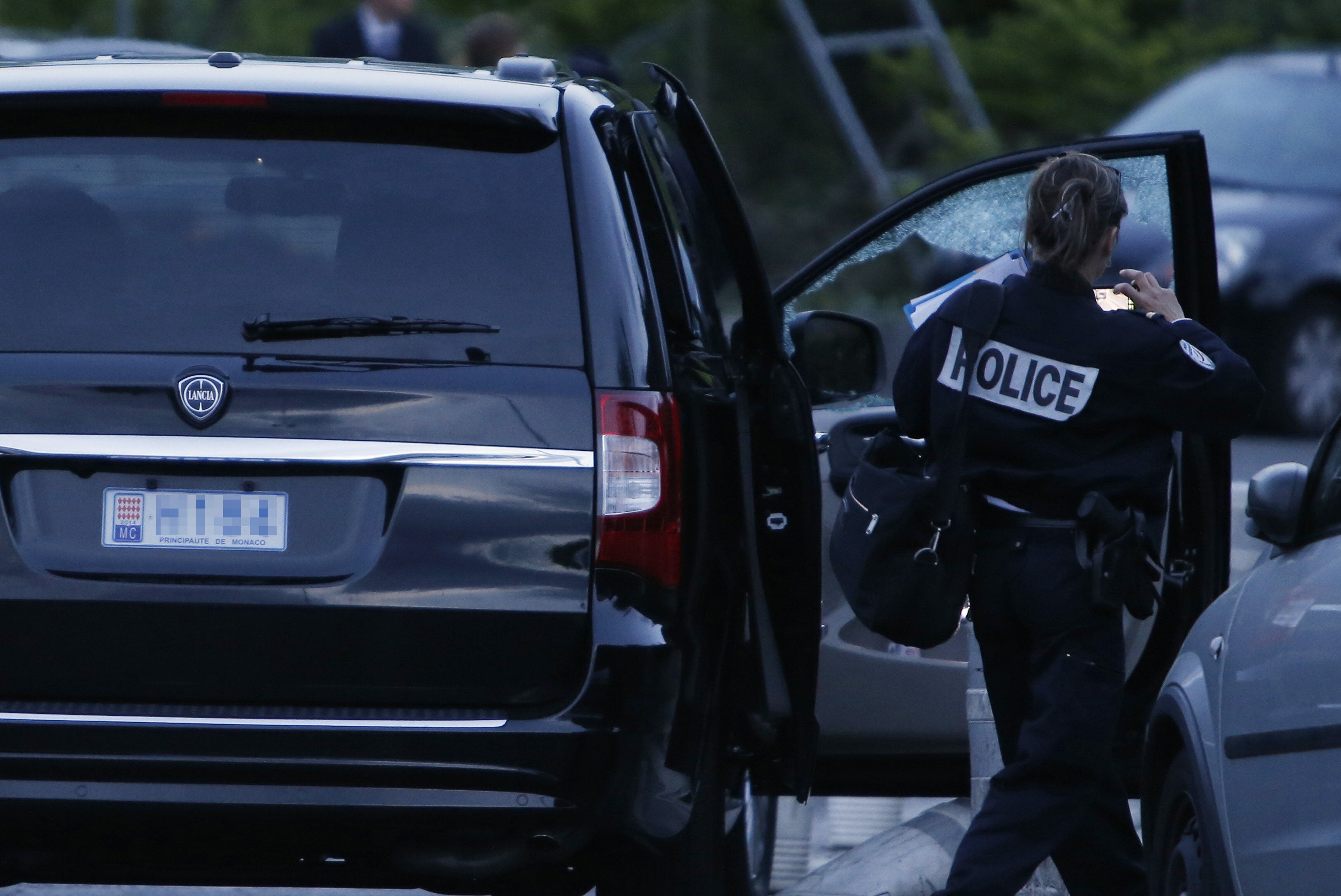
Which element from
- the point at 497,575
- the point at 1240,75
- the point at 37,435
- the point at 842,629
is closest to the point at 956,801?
the point at 842,629

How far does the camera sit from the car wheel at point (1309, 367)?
1178cm

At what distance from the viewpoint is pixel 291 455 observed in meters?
3.39

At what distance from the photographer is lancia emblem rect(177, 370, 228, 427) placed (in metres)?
3.40

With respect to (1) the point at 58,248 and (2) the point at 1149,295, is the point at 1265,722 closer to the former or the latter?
(2) the point at 1149,295

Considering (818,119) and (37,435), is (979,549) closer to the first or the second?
(37,435)

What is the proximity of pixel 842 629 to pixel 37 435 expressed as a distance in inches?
84.6

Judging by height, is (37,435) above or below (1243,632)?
above

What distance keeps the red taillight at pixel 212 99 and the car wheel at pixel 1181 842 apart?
2.02m

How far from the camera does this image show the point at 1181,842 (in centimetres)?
393

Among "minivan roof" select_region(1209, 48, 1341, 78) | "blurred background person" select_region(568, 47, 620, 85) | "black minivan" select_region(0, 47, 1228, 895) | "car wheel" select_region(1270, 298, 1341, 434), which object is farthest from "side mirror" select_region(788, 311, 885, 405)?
"minivan roof" select_region(1209, 48, 1341, 78)

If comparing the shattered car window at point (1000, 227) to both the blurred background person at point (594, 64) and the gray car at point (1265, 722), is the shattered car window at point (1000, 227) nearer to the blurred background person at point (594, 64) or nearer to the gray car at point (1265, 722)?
the gray car at point (1265, 722)

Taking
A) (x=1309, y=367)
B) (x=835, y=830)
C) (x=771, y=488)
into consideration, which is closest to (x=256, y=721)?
(x=771, y=488)

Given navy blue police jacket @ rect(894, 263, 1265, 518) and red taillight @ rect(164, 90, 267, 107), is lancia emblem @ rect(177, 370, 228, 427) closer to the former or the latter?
red taillight @ rect(164, 90, 267, 107)

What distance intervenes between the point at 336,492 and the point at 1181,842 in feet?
5.63
